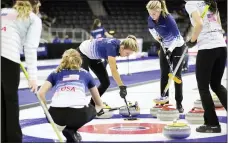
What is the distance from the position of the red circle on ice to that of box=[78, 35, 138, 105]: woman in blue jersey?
0.33 meters

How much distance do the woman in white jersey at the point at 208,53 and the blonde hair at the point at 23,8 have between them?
154cm

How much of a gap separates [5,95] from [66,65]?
2.35 ft

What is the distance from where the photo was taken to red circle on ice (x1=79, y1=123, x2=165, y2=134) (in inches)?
194

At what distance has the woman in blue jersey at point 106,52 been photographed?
5121 millimetres

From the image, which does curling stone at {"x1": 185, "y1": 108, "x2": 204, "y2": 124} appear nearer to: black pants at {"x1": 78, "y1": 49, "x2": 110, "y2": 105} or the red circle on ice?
the red circle on ice

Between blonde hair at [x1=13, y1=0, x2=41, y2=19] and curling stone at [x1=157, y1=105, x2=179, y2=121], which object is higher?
blonde hair at [x1=13, y1=0, x2=41, y2=19]

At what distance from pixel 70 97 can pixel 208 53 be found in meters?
1.32

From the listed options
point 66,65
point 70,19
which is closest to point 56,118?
point 66,65

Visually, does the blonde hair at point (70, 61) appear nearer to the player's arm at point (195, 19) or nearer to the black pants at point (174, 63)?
the player's arm at point (195, 19)

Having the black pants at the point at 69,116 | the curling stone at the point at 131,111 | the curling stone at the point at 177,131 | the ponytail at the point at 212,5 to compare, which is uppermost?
the ponytail at the point at 212,5

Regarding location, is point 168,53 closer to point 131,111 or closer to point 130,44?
point 131,111

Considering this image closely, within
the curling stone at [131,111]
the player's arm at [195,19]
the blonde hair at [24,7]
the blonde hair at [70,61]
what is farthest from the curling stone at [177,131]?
the blonde hair at [24,7]

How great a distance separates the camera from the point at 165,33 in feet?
20.0

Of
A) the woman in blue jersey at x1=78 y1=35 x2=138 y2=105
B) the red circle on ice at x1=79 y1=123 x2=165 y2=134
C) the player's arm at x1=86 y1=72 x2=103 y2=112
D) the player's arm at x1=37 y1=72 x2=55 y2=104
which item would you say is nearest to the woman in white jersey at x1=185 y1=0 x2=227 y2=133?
the red circle on ice at x1=79 y1=123 x2=165 y2=134
